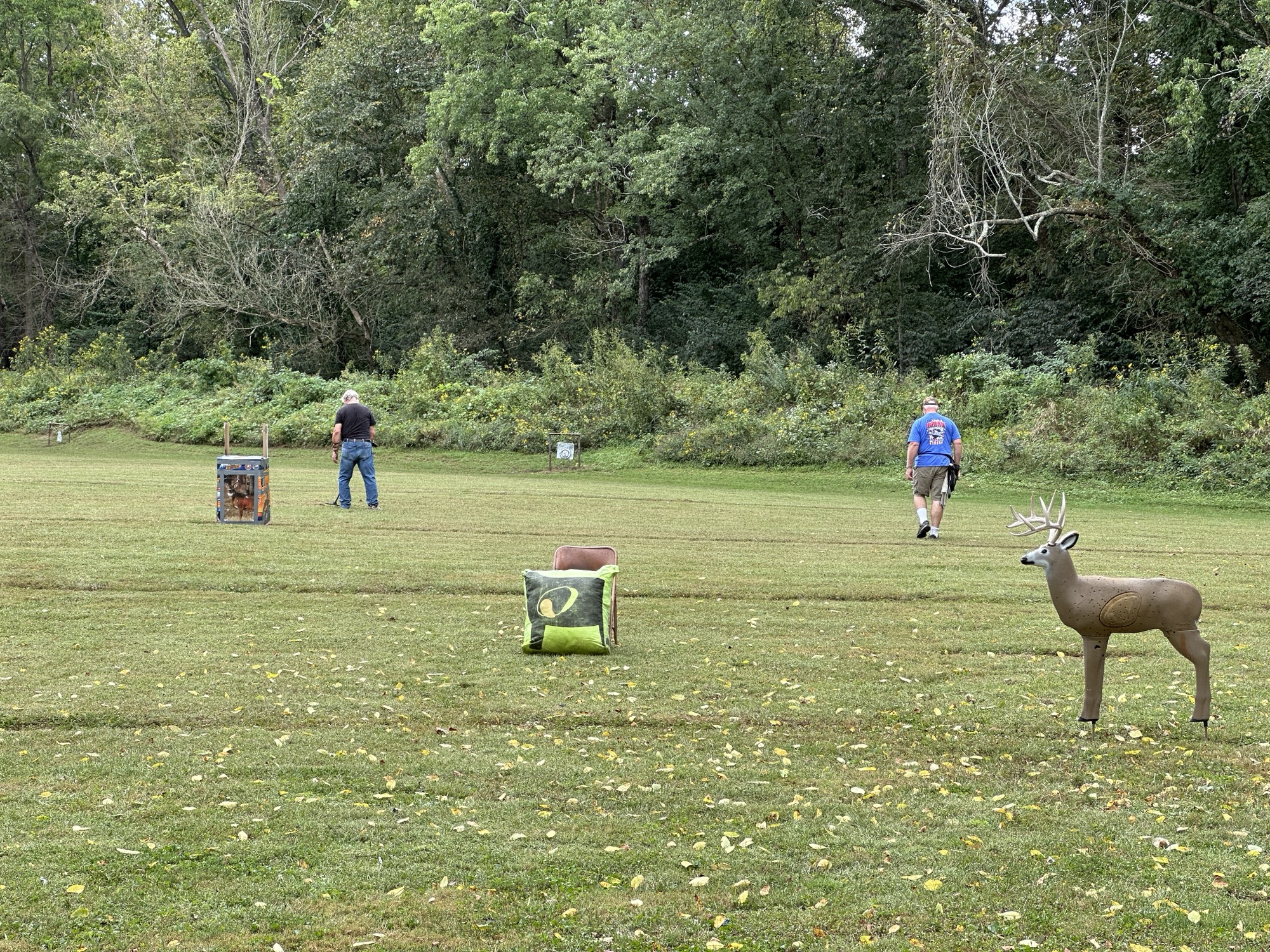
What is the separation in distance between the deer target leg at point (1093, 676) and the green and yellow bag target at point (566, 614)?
3433mm

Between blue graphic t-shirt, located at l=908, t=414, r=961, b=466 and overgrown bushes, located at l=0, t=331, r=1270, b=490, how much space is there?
9505 mm

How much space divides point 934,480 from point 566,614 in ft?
28.3

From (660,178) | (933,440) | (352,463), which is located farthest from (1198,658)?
(660,178)

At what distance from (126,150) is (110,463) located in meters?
22.4

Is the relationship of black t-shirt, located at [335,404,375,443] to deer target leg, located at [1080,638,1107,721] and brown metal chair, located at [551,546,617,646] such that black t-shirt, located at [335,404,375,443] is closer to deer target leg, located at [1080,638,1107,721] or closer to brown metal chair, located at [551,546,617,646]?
brown metal chair, located at [551,546,617,646]

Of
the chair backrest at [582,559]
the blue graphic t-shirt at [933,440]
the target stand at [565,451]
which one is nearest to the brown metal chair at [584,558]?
the chair backrest at [582,559]

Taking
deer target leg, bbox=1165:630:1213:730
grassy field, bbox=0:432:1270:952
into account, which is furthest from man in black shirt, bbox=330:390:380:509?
deer target leg, bbox=1165:630:1213:730

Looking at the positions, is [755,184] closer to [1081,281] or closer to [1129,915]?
[1081,281]

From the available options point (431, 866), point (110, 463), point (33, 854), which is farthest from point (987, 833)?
point (110, 463)

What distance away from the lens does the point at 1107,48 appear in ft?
104

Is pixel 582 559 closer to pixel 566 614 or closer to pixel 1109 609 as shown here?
pixel 566 614

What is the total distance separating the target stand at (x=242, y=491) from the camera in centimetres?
1569

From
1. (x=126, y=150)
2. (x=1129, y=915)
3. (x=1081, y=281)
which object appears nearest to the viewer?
(x=1129, y=915)

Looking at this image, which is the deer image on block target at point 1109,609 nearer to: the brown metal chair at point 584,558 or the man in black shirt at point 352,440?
the brown metal chair at point 584,558
